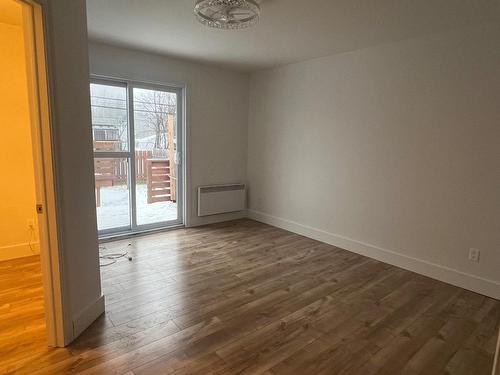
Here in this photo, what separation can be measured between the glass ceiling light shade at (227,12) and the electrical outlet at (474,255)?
289cm

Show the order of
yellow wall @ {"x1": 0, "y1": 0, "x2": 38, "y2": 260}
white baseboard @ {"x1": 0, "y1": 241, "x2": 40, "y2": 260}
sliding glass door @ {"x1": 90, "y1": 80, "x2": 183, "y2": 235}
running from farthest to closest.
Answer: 1. sliding glass door @ {"x1": 90, "y1": 80, "x2": 183, "y2": 235}
2. white baseboard @ {"x1": 0, "y1": 241, "x2": 40, "y2": 260}
3. yellow wall @ {"x1": 0, "y1": 0, "x2": 38, "y2": 260}

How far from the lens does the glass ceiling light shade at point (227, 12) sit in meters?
2.27

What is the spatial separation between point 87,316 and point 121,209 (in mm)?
2231

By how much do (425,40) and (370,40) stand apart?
0.52 meters

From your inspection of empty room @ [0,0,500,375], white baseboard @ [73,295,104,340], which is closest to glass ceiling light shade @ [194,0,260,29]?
empty room @ [0,0,500,375]

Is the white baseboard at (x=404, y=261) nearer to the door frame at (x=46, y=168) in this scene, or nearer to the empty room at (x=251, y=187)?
the empty room at (x=251, y=187)

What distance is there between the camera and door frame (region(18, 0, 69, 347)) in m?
1.70

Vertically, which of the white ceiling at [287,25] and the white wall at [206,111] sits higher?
the white ceiling at [287,25]

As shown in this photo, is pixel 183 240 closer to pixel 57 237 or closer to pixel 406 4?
pixel 57 237

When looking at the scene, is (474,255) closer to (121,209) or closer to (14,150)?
(121,209)

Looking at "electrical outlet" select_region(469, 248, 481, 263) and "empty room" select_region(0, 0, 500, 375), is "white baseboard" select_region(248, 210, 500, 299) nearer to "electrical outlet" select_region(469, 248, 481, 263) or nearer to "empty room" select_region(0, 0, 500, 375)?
"empty room" select_region(0, 0, 500, 375)

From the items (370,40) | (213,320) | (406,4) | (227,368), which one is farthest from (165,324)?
(370,40)

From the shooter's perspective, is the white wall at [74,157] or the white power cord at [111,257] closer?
the white wall at [74,157]

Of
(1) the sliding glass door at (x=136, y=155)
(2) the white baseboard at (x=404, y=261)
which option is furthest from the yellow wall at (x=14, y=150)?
(2) the white baseboard at (x=404, y=261)
